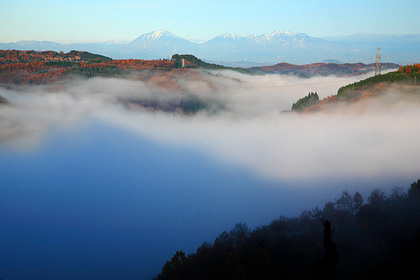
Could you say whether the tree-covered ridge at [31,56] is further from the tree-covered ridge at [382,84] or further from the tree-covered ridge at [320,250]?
the tree-covered ridge at [320,250]

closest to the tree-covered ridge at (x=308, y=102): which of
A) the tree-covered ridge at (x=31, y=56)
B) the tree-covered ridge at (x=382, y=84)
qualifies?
the tree-covered ridge at (x=382, y=84)

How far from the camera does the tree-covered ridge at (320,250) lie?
22.6 metres

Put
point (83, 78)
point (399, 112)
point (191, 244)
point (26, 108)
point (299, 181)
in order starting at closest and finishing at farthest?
point (191, 244)
point (299, 181)
point (399, 112)
point (26, 108)
point (83, 78)

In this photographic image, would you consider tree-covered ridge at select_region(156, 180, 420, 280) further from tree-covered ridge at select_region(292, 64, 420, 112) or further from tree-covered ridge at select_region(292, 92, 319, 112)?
tree-covered ridge at select_region(292, 92, 319, 112)

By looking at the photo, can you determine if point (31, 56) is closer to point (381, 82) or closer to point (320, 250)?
point (381, 82)

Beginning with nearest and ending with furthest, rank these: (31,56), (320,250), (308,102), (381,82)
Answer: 1. (320,250)
2. (381,82)
3. (308,102)
4. (31,56)

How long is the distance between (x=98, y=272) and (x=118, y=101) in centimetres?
12409

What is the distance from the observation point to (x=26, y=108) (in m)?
125

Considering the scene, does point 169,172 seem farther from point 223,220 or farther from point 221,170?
point 223,220

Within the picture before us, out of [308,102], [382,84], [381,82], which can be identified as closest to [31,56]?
[308,102]

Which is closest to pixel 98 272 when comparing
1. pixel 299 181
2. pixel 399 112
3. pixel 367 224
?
pixel 367 224

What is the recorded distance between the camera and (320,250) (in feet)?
84.9

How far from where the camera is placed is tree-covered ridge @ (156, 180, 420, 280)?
22562 mm

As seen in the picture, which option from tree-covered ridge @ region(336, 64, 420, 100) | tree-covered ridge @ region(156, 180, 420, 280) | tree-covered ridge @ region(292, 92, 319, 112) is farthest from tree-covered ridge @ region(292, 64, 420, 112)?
tree-covered ridge @ region(156, 180, 420, 280)
